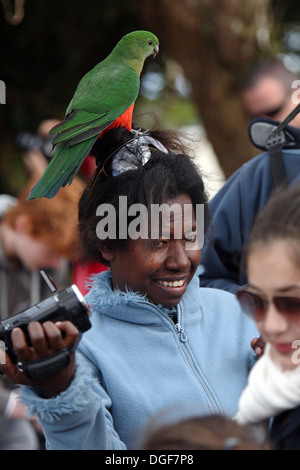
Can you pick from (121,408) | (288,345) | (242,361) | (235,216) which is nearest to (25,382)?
(121,408)

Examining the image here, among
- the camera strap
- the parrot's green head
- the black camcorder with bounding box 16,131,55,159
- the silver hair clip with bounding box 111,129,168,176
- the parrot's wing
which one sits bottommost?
the camera strap

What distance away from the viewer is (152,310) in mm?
1689

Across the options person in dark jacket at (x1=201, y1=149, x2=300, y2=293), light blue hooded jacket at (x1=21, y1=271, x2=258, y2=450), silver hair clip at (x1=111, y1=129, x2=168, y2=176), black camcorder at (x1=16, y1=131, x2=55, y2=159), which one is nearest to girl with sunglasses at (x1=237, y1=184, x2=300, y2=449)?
light blue hooded jacket at (x1=21, y1=271, x2=258, y2=450)

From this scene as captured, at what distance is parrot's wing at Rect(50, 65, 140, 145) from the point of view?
62.0 inches

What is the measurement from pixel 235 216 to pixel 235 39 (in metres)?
3.49

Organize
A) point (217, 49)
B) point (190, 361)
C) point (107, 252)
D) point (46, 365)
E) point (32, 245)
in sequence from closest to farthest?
1. point (46, 365)
2. point (190, 361)
3. point (107, 252)
4. point (32, 245)
5. point (217, 49)

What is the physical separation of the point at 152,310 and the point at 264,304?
637 mm

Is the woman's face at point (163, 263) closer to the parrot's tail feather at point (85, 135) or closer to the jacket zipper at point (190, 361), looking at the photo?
the jacket zipper at point (190, 361)

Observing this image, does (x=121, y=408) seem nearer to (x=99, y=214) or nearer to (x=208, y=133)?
(x=99, y=214)

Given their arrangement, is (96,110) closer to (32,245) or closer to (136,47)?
(136,47)

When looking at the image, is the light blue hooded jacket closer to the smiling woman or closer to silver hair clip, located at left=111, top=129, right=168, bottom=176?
the smiling woman

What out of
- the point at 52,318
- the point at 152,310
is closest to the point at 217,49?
the point at 152,310

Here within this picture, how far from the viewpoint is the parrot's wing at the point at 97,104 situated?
158 cm
